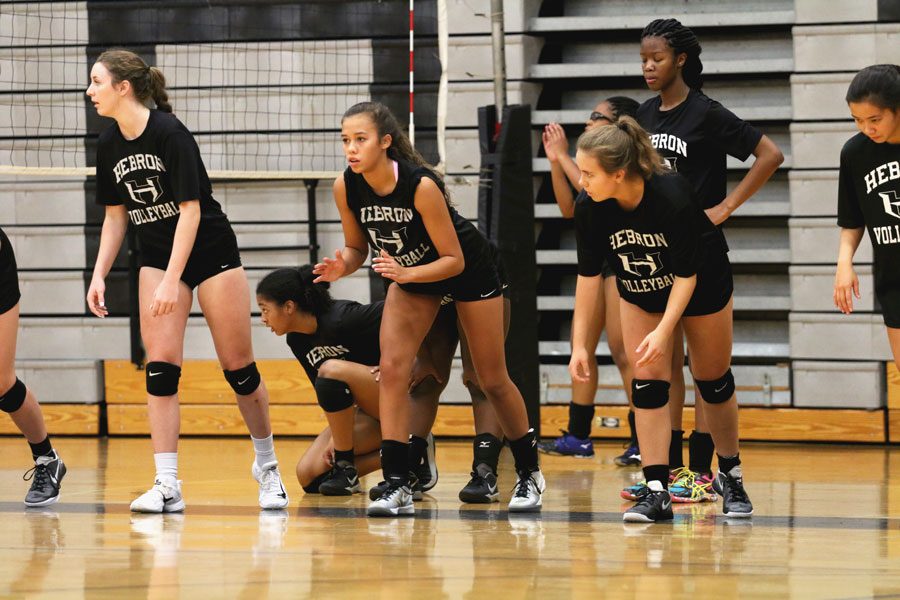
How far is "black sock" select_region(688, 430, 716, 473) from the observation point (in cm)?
464

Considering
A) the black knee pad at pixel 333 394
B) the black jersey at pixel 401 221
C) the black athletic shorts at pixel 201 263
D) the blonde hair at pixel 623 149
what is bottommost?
the black knee pad at pixel 333 394

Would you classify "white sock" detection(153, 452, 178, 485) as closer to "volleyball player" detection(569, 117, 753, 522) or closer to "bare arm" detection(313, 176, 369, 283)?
"bare arm" detection(313, 176, 369, 283)

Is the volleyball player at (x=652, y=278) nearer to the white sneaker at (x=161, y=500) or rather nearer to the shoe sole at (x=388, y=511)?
the shoe sole at (x=388, y=511)

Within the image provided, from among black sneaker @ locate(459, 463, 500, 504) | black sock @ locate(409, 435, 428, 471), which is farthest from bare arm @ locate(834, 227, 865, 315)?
black sock @ locate(409, 435, 428, 471)

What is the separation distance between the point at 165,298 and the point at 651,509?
1621 mm

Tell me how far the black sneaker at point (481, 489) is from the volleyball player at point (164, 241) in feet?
2.14

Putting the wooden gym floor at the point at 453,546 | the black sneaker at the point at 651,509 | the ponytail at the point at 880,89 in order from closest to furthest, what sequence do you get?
1. the wooden gym floor at the point at 453,546
2. the ponytail at the point at 880,89
3. the black sneaker at the point at 651,509

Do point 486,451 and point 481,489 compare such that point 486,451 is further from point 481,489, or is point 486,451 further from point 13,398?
point 13,398

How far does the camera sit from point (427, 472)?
475cm

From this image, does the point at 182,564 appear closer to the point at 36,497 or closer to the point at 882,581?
the point at 36,497

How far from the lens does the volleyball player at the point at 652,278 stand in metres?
3.81

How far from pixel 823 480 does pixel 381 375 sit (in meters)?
2.09

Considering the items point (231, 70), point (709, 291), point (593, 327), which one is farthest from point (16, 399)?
point (231, 70)

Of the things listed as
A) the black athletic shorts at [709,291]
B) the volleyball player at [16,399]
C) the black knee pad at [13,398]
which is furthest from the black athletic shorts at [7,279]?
the black athletic shorts at [709,291]
